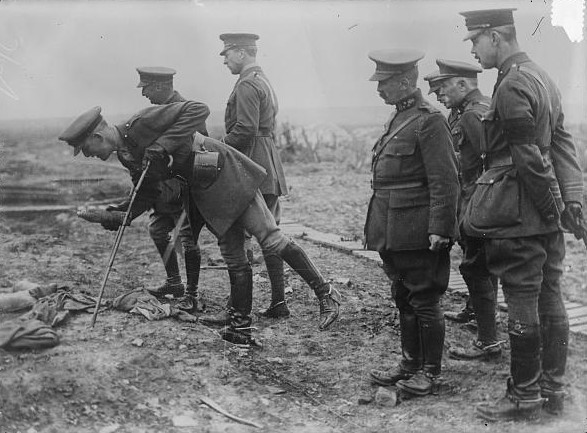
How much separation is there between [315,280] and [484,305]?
115cm

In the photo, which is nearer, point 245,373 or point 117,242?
point 245,373

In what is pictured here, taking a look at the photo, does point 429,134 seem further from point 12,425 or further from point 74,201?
point 74,201

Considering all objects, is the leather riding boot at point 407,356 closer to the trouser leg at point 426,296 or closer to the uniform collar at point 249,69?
the trouser leg at point 426,296

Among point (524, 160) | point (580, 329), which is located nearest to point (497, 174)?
point (524, 160)

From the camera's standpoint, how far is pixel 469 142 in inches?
167

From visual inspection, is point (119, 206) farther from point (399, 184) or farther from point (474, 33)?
point (474, 33)

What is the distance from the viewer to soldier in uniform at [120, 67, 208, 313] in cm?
490

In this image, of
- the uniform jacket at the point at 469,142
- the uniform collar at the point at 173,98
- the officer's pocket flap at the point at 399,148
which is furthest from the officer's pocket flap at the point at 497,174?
the uniform collar at the point at 173,98

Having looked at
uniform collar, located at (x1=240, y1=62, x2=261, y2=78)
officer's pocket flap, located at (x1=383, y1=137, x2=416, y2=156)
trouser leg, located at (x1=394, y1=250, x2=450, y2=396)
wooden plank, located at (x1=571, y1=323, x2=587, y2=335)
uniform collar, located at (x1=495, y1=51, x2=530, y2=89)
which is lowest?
wooden plank, located at (x1=571, y1=323, x2=587, y2=335)

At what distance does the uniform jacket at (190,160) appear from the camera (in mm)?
4000

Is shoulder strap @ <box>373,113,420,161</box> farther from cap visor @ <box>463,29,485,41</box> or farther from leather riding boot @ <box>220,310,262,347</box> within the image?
leather riding boot @ <box>220,310,262,347</box>

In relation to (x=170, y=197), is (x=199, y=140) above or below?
above

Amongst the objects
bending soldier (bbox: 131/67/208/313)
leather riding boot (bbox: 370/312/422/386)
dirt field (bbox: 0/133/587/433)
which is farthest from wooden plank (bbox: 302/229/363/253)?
leather riding boot (bbox: 370/312/422/386)

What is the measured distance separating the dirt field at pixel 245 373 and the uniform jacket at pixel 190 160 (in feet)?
2.85
